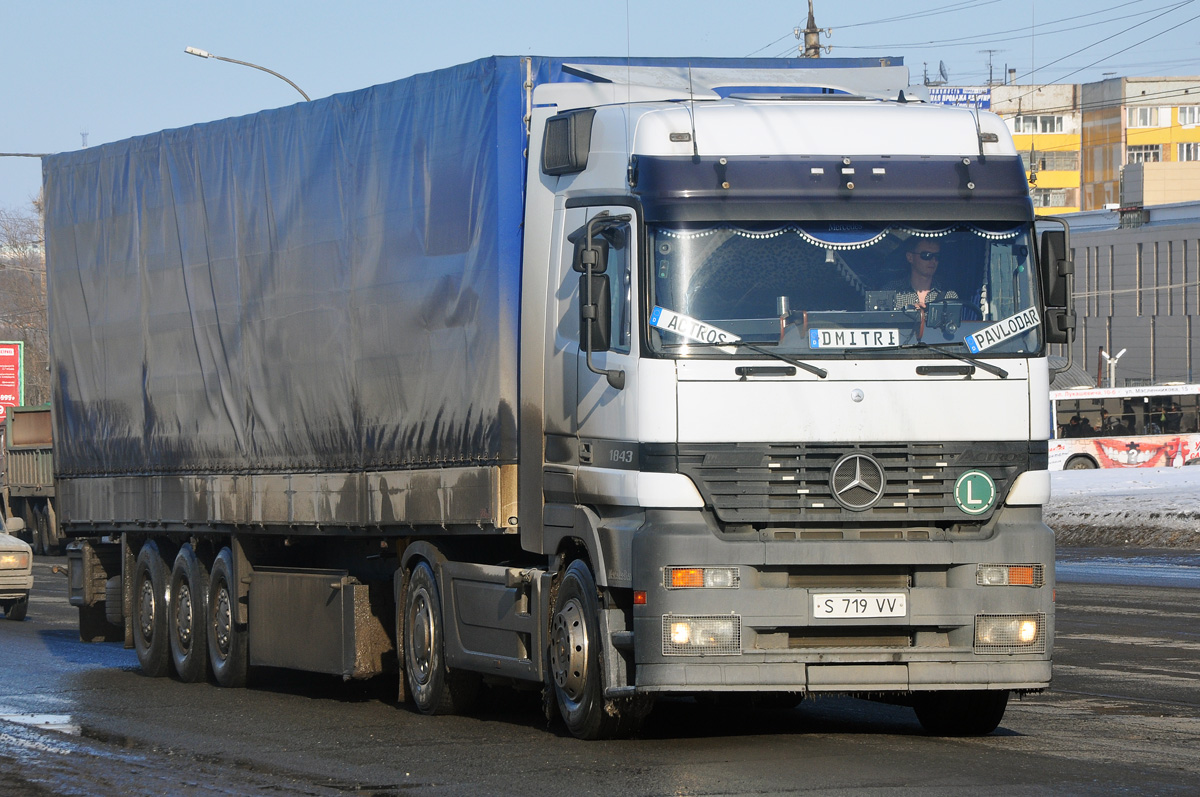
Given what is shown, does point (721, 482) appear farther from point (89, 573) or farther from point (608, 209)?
point (89, 573)

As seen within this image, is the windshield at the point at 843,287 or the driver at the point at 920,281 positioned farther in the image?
the driver at the point at 920,281

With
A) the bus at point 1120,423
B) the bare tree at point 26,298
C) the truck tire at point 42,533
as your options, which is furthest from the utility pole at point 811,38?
the bare tree at point 26,298

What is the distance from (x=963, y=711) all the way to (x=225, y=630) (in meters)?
6.66

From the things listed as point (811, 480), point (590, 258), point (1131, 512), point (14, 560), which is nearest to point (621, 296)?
point (590, 258)

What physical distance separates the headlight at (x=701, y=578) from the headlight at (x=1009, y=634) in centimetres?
127

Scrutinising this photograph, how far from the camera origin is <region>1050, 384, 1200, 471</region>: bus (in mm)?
52500

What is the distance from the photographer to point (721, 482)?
357 inches

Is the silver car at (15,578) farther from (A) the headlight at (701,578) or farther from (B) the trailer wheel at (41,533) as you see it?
(B) the trailer wheel at (41,533)

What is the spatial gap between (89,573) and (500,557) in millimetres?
7304

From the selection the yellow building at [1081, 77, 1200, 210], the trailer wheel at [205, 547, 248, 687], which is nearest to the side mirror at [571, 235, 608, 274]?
the trailer wheel at [205, 547, 248, 687]

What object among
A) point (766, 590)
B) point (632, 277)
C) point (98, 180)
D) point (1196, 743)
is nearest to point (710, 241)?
point (632, 277)

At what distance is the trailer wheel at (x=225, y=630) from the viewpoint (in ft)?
46.8

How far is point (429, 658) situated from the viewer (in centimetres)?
1163

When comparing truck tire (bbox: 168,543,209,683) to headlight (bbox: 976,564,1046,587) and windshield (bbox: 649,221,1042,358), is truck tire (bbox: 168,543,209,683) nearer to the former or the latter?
windshield (bbox: 649,221,1042,358)
